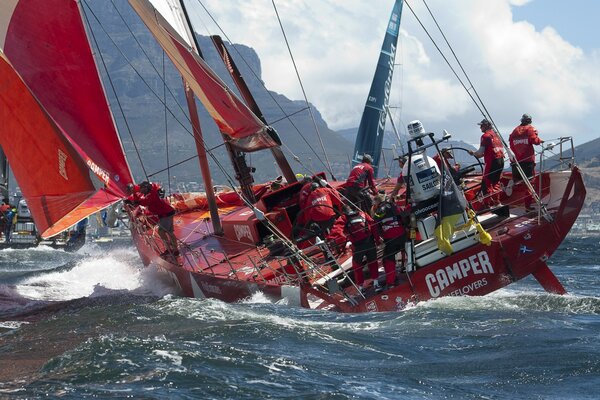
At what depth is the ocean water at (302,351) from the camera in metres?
7.13

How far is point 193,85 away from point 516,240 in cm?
526

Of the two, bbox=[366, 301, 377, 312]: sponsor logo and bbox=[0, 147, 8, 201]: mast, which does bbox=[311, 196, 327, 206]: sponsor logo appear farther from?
bbox=[0, 147, 8, 201]: mast

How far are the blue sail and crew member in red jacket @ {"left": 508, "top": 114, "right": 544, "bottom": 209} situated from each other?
1271 cm

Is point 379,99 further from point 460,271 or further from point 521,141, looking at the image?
point 460,271

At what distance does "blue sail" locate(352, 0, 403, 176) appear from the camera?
2631cm

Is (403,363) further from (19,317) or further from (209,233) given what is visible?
(209,233)

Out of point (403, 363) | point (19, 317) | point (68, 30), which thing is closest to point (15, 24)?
point (68, 30)

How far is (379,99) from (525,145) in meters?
14.6

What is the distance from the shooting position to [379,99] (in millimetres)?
27297

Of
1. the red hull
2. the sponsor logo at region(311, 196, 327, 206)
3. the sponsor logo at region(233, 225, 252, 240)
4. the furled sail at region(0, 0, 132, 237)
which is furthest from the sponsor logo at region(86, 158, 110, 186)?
the sponsor logo at region(311, 196, 327, 206)

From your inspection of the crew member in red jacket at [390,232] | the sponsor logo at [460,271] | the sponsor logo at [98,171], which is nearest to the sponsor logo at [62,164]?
the sponsor logo at [98,171]

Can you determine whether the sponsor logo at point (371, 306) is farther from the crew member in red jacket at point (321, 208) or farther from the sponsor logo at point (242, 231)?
the sponsor logo at point (242, 231)

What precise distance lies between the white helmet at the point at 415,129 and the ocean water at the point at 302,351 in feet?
6.42

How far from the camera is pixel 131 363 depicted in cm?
778
